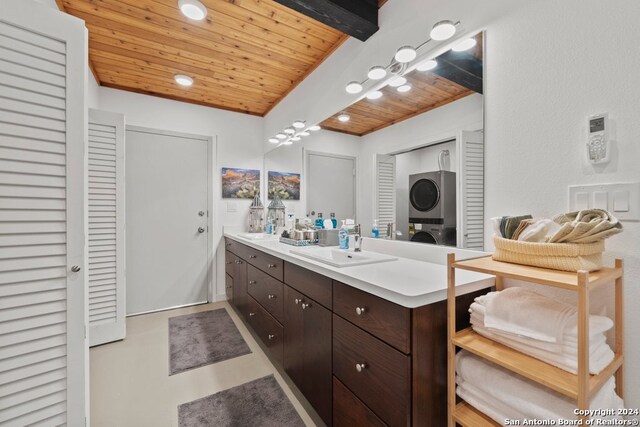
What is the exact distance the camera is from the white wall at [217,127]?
2.92 metres

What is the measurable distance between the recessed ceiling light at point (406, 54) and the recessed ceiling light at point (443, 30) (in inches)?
5.0

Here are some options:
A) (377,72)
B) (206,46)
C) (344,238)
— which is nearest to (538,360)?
(344,238)

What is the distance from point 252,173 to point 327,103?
64.5 inches

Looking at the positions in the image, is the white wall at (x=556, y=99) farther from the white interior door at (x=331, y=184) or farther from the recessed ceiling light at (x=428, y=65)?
the white interior door at (x=331, y=184)

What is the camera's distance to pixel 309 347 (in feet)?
4.66

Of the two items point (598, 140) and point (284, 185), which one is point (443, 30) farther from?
point (284, 185)

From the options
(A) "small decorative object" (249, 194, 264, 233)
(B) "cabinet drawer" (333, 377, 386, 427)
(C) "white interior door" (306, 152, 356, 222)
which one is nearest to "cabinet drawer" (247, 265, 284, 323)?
(B) "cabinet drawer" (333, 377, 386, 427)

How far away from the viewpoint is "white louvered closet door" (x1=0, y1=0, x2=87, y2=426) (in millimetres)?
961

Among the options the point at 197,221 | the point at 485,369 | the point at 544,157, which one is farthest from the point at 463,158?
the point at 197,221

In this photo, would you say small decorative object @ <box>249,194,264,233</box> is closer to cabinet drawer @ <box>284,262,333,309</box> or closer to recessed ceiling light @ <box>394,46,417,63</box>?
cabinet drawer @ <box>284,262,333,309</box>

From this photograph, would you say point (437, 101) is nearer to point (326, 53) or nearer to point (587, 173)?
point (587, 173)

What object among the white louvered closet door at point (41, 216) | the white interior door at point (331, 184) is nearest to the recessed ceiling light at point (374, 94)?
the white interior door at point (331, 184)

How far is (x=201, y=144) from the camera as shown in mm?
3273

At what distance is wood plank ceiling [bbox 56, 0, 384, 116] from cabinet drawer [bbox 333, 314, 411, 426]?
2.06 m
